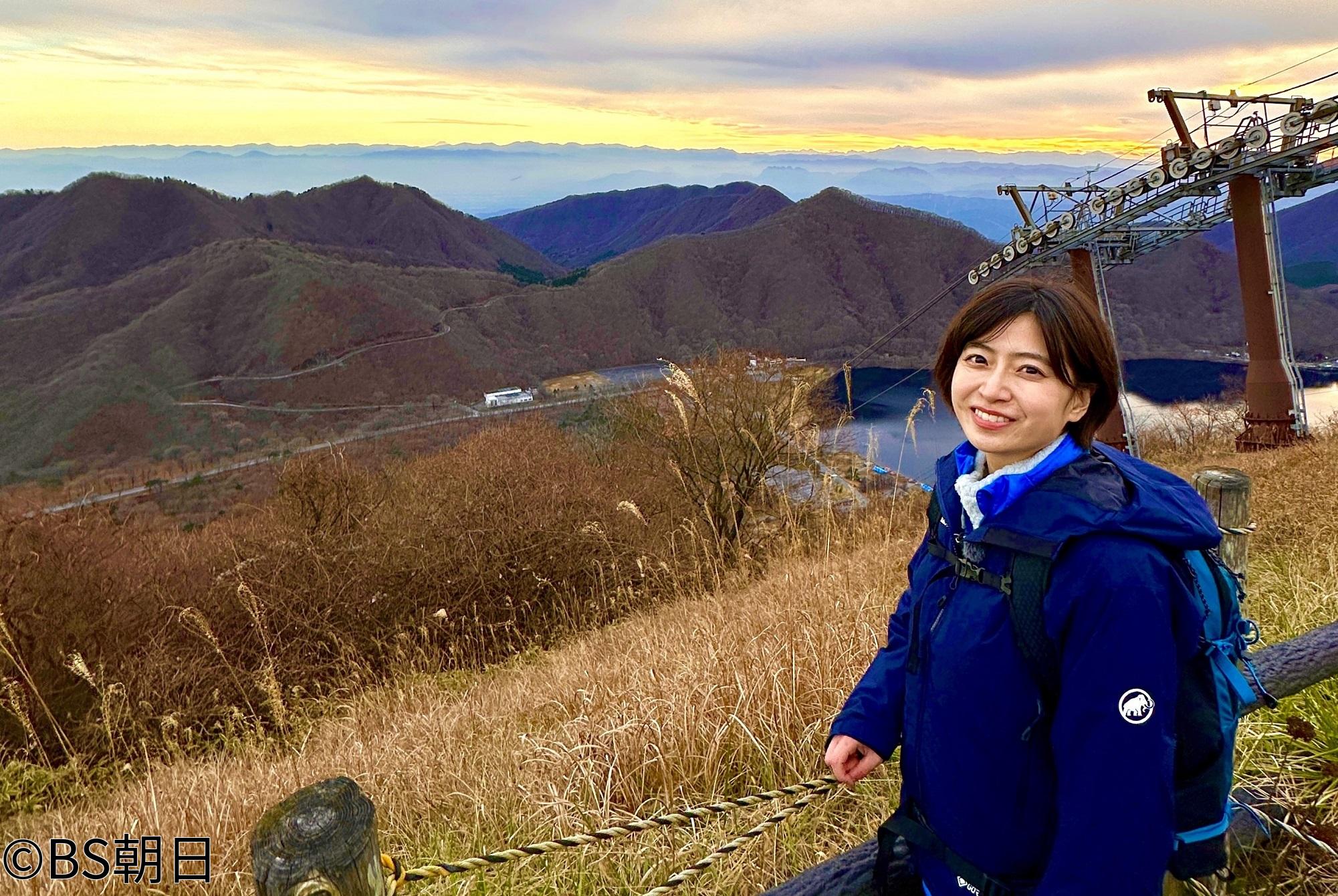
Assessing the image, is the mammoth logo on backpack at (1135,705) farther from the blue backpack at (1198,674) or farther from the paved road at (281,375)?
the paved road at (281,375)

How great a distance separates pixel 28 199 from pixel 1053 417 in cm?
20107

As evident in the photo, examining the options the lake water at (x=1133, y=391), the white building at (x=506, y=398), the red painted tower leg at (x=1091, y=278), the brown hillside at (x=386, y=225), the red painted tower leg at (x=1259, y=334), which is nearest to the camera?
the red painted tower leg at (x=1259, y=334)

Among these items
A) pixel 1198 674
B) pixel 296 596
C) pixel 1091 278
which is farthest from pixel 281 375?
pixel 1198 674

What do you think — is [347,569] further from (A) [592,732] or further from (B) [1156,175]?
(B) [1156,175]

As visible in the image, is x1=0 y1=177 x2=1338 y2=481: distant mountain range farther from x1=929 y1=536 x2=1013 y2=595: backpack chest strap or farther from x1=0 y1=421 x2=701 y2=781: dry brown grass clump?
x1=929 y1=536 x2=1013 y2=595: backpack chest strap

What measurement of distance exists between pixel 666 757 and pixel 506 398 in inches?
2657

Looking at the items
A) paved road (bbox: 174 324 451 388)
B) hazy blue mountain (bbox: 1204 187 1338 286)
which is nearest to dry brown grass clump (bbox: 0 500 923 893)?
paved road (bbox: 174 324 451 388)

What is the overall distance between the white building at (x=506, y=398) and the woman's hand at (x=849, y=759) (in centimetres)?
6622

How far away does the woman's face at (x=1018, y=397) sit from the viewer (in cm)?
129

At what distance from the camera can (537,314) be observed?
3814 inches

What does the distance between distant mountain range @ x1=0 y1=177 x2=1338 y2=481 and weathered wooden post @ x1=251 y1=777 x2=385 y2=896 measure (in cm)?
6561

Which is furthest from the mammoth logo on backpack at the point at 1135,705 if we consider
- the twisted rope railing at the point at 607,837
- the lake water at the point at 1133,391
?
the lake water at the point at 1133,391

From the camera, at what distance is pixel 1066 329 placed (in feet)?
4.22

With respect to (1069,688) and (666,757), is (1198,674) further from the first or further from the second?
(666,757)
